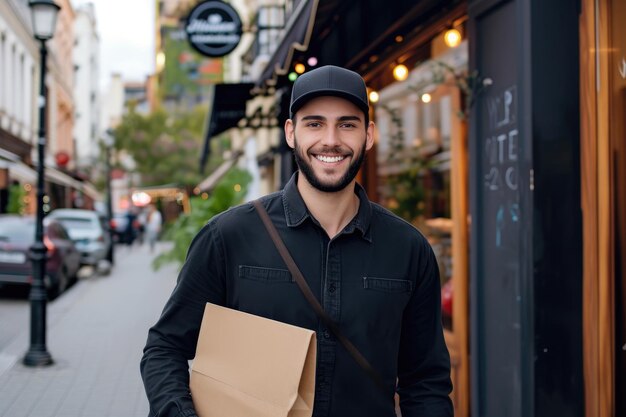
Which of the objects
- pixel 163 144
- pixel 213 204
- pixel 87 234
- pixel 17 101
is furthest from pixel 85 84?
pixel 213 204

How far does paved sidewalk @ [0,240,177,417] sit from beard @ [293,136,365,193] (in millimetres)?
5114

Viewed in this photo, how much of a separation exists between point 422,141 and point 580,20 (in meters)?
5.66

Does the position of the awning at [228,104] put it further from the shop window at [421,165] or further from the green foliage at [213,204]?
the shop window at [421,165]

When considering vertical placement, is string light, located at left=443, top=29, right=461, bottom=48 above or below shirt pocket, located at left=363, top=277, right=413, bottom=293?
above

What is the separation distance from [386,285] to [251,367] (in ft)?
1.45

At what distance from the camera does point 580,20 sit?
4.59 m

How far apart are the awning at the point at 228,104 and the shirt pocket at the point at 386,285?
36.3 ft

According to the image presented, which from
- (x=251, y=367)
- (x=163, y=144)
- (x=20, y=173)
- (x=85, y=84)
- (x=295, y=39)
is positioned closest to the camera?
(x=251, y=367)

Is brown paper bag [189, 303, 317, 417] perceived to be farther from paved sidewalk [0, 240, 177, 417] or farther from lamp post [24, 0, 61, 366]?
lamp post [24, 0, 61, 366]

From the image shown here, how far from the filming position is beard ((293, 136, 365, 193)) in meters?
2.41

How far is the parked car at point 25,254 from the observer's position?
15414mm

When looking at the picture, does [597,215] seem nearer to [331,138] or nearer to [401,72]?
[331,138]

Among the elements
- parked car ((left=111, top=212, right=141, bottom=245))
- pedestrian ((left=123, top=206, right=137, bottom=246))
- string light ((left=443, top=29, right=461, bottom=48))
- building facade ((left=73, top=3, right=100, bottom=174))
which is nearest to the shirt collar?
string light ((left=443, top=29, right=461, bottom=48))

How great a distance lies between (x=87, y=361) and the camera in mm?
9648
